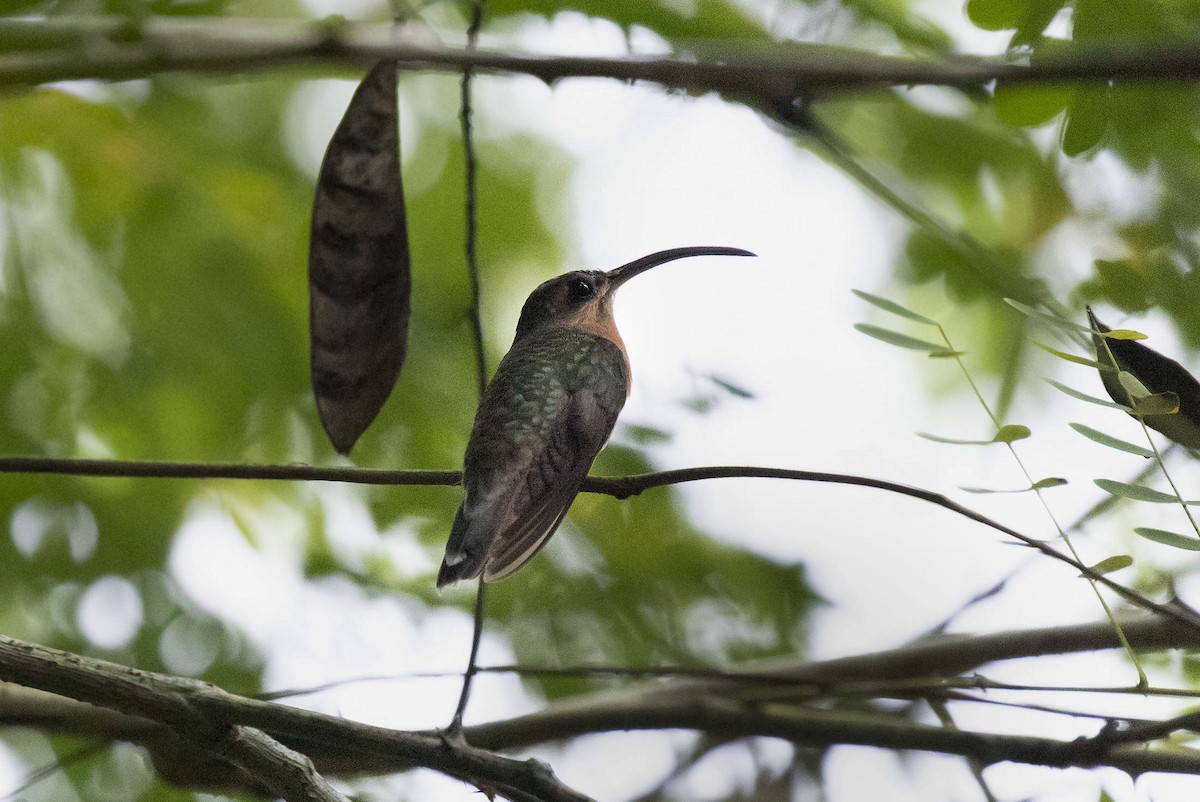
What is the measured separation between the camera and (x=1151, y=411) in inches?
74.8

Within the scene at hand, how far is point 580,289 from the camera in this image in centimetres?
335

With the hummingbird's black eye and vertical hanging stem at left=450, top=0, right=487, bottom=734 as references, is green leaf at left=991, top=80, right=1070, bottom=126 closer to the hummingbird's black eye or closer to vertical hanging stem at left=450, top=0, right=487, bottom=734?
vertical hanging stem at left=450, top=0, right=487, bottom=734

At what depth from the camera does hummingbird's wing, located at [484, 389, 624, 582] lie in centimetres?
201

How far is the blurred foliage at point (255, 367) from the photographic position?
359 cm

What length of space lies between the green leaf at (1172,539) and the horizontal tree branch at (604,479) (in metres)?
0.10

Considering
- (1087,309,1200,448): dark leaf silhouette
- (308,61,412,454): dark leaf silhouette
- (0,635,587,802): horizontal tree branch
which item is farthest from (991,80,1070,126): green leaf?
(0,635,587,802): horizontal tree branch

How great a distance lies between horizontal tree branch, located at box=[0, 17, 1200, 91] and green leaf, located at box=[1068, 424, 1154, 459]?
64cm

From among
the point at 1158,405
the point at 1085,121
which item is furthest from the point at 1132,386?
the point at 1085,121

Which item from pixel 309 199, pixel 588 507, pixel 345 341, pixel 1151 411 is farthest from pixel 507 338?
pixel 1151 411

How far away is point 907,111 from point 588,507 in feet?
5.90

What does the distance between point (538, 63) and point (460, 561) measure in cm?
85

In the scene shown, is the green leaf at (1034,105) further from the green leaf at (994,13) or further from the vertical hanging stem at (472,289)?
the vertical hanging stem at (472,289)

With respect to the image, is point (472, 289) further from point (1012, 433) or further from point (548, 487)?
point (1012, 433)

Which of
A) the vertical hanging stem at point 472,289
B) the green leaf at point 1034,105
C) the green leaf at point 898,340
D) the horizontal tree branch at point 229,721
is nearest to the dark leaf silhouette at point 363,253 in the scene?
the vertical hanging stem at point 472,289
